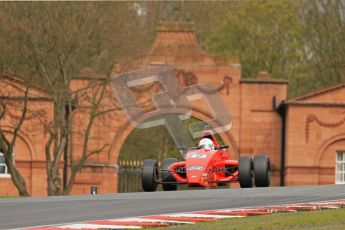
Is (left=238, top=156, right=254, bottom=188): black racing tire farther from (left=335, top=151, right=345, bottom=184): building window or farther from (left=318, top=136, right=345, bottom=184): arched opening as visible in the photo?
(left=335, top=151, right=345, bottom=184): building window

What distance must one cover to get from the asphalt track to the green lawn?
2.22 meters

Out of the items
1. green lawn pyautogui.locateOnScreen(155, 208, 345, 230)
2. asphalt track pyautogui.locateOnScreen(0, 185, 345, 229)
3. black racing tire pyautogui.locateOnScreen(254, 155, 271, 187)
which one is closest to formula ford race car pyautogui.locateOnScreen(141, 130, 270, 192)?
black racing tire pyautogui.locateOnScreen(254, 155, 271, 187)

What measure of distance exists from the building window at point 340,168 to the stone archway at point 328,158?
229 mm

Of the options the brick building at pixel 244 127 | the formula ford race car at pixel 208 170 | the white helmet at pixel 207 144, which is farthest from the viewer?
the brick building at pixel 244 127

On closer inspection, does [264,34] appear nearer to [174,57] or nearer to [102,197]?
[174,57]

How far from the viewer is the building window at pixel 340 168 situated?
56438 millimetres

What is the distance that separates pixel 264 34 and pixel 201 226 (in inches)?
2228

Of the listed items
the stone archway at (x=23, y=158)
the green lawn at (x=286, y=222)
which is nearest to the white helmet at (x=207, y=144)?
the green lawn at (x=286, y=222)

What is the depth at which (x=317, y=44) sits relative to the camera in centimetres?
7262

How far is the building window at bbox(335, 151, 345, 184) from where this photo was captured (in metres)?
56.4

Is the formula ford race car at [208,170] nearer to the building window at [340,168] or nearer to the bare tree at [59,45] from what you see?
the bare tree at [59,45]

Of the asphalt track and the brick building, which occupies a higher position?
the brick building

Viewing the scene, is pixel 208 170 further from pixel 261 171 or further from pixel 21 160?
pixel 21 160

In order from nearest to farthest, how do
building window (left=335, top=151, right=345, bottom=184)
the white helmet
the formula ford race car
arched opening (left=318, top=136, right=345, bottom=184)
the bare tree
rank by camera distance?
the formula ford race car → the white helmet → the bare tree → arched opening (left=318, top=136, right=345, bottom=184) → building window (left=335, top=151, right=345, bottom=184)
